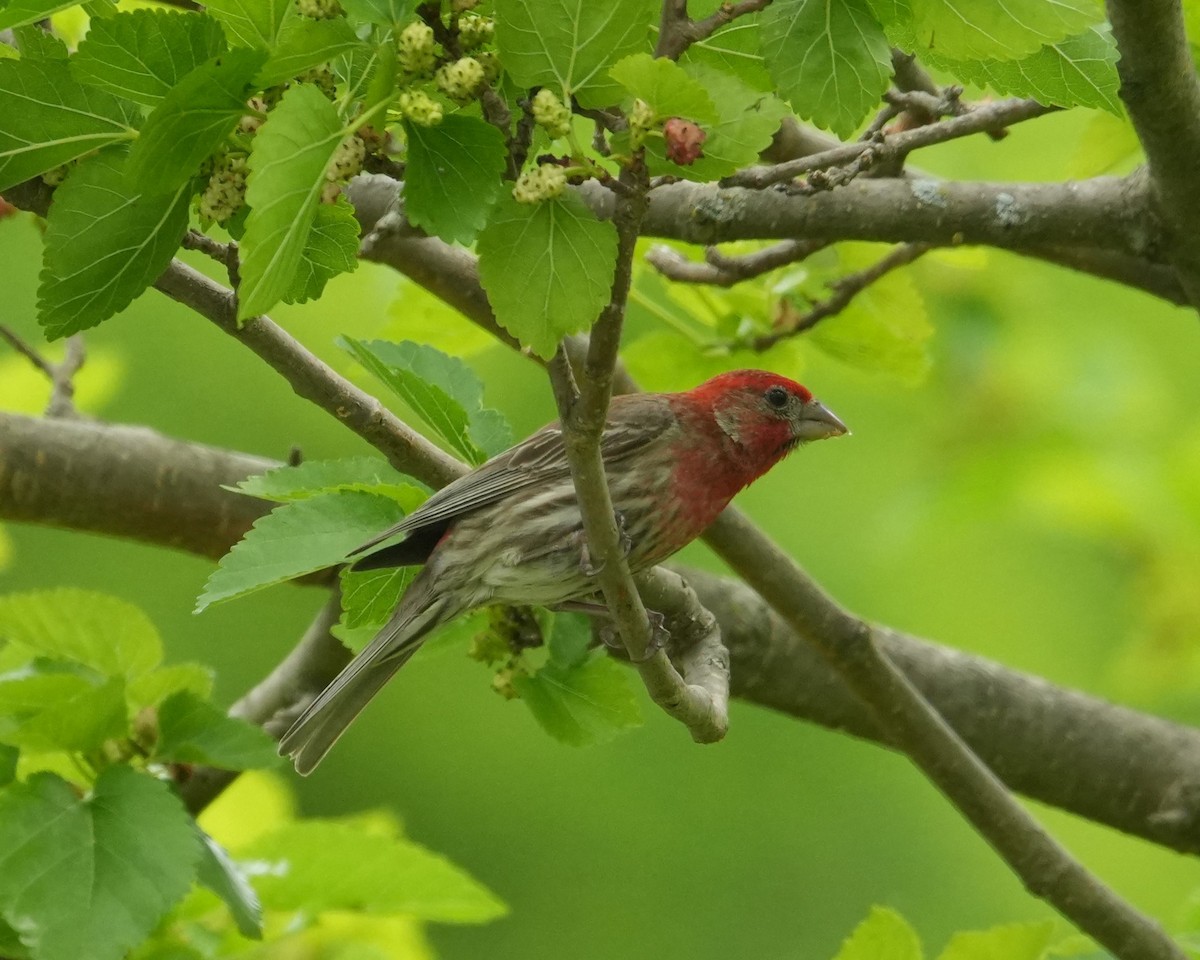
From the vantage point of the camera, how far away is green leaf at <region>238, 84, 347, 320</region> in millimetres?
1687

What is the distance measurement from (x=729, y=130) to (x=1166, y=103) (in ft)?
3.89

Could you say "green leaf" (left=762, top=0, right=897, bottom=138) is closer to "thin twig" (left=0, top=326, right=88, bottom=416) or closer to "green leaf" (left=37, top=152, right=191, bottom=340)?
"green leaf" (left=37, top=152, right=191, bottom=340)

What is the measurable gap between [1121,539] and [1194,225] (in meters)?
2.81

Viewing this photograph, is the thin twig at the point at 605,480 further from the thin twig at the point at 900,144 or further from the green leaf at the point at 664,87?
the thin twig at the point at 900,144

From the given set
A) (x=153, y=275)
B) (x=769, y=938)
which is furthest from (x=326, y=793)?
(x=153, y=275)

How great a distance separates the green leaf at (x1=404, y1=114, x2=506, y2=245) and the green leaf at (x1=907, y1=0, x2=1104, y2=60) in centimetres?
52

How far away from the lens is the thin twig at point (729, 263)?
12.6 feet

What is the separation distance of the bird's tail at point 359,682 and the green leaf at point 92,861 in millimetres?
485

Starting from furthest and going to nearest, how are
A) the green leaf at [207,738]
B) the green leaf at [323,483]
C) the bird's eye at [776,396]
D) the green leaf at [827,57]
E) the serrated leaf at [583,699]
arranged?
the bird's eye at [776,396] < the serrated leaf at [583,699] < the green leaf at [207,738] < the green leaf at [323,483] < the green leaf at [827,57]

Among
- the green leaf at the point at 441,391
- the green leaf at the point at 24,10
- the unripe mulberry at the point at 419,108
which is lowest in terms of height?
the green leaf at the point at 441,391

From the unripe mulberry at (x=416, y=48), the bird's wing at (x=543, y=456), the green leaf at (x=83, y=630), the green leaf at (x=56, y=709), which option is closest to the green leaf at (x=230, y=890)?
the green leaf at (x=56, y=709)

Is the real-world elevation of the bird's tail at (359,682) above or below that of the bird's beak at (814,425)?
above

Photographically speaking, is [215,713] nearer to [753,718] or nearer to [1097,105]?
[1097,105]

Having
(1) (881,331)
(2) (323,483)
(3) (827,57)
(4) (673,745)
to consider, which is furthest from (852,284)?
(4) (673,745)
